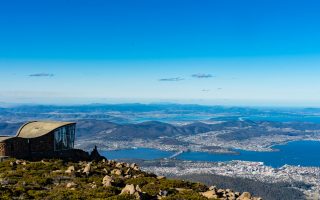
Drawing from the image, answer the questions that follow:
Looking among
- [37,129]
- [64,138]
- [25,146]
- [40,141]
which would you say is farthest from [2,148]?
[64,138]

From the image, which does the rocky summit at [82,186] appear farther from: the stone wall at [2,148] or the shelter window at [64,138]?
the shelter window at [64,138]

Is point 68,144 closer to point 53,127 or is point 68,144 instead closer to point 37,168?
point 53,127

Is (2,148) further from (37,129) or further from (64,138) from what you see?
(64,138)

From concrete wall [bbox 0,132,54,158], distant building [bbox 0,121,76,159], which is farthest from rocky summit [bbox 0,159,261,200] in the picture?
distant building [bbox 0,121,76,159]

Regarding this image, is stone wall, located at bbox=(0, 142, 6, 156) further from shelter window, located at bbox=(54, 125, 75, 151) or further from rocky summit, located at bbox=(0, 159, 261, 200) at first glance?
shelter window, located at bbox=(54, 125, 75, 151)

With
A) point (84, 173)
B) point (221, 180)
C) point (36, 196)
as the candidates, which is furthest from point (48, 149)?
point (221, 180)
